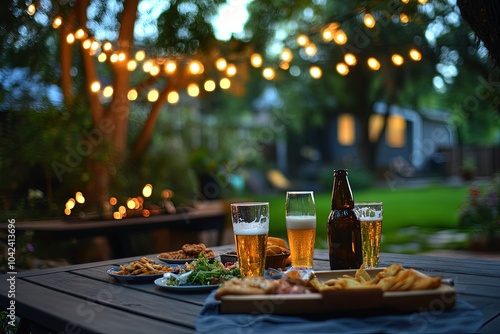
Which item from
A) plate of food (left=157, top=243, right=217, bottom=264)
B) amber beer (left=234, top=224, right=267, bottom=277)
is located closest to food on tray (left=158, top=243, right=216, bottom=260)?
plate of food (left=157, top=243, right=217, bottom=264)

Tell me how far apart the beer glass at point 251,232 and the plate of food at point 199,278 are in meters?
0.08

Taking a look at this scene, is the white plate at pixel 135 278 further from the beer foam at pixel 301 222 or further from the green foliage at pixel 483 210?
the green foliage at pixel 483 210

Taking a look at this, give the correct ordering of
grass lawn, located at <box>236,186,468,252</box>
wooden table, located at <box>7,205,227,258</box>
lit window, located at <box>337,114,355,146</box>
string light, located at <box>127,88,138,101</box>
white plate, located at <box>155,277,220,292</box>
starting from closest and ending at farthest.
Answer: white plate, located at <box>155,277,220,292</box> < wooden table, located at <box>7,205,227,258</box> < string light, located at <box>127,88,138,101</box> < grass lawn, located at <box>236,186,468,252</box> < lit window, located at <box>337,114,355,146</box>

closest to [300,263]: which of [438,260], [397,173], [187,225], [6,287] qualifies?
[438,260]

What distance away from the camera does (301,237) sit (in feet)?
6.70

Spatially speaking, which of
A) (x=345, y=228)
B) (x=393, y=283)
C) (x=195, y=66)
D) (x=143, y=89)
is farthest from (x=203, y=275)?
(x=143, y=89)

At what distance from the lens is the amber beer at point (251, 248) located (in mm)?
1835

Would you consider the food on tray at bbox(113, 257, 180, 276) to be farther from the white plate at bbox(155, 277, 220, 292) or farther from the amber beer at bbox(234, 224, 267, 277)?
the amber beer at bbox(234, 224, 267, 277)

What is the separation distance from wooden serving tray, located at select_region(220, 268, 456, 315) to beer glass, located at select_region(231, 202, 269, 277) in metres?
0.38

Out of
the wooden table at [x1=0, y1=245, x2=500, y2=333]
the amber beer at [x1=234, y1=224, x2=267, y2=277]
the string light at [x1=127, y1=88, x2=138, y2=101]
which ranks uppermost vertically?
the string light at [x1=127, y1=88, x2=138, y2=101]

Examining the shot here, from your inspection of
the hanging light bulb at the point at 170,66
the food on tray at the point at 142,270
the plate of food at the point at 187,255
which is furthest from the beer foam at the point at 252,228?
the hanging light bulb at the point at 170,66

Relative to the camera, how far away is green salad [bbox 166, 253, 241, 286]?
1852 millimetres

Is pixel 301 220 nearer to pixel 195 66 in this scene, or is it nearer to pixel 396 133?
pixel 195 66

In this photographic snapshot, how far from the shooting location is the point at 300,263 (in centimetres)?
209
